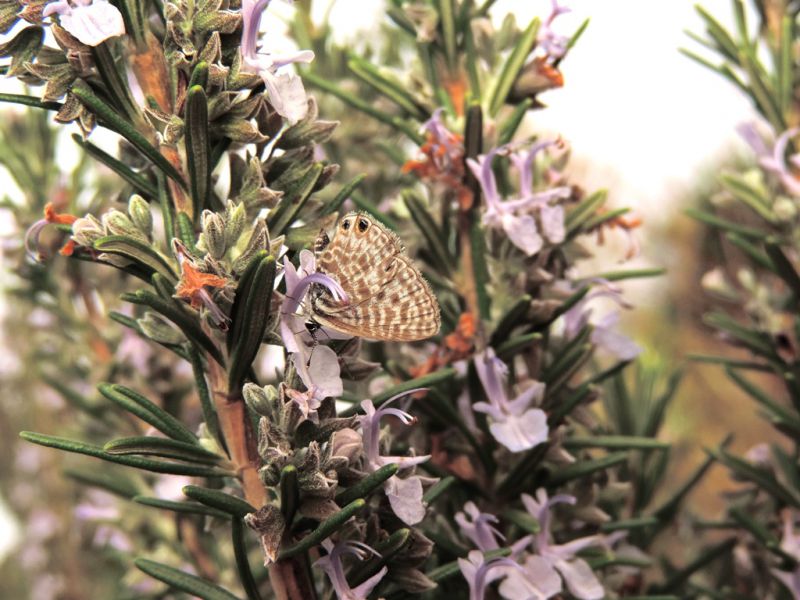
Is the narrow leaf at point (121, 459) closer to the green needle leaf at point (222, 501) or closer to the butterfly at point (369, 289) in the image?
the green needle leaf at point (222, 501)

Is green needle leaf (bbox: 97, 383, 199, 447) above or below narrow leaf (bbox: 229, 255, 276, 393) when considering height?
below

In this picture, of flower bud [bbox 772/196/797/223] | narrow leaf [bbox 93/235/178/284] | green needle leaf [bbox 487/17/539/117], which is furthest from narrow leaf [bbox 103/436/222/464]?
flower bud [bbox 772/196/797/223]

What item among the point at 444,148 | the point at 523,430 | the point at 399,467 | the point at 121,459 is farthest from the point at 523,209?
the point at 121,459

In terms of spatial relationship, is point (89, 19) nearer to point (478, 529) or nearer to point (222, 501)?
point (222, 501)

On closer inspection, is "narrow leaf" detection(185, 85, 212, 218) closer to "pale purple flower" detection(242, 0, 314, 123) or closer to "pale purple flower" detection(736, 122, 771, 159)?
"pale purple flower" detection(242, 0, 314, 123)

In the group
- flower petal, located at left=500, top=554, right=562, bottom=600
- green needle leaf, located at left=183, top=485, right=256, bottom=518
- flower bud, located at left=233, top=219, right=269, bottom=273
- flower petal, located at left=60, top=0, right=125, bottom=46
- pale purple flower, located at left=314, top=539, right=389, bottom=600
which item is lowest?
flower petal, located at left=500, top=554, right=562, bottom=600

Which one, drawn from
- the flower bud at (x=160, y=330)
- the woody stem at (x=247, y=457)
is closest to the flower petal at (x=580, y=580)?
the woody stem at (x=247, y=457)

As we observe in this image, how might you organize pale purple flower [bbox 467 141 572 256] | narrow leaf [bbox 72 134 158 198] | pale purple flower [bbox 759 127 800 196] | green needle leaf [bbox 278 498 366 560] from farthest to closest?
pale purple flower [bbox 759 127 800 196] < pale purple flower [bbox 467 141 572 256] < narrow leaf [bbox 72 134 158 198] < green needle leaf [bbox 278 498 366 560]
